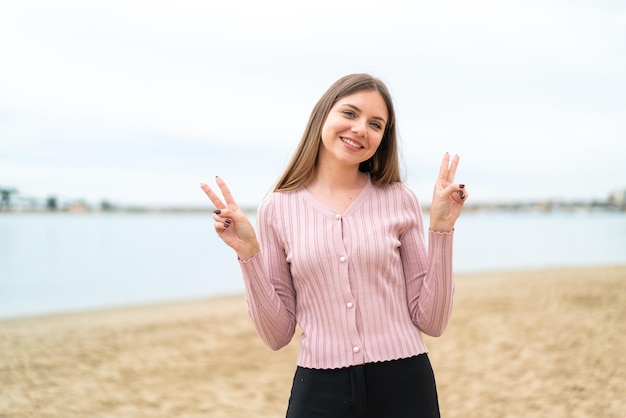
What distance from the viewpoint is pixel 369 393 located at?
1850 millimetres

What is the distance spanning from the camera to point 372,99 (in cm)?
200

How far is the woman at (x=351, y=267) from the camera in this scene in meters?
1.87

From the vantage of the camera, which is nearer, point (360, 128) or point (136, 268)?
point (360, 128)

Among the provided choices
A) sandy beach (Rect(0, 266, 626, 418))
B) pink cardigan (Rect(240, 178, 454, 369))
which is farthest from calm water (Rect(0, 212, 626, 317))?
pink cardigan (Rect(240, 178, 454, 369))

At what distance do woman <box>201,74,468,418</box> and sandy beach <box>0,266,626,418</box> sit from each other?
374 centimetres

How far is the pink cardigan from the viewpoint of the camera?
6.23ft

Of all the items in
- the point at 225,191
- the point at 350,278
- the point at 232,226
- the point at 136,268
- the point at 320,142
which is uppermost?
the point at 320,142

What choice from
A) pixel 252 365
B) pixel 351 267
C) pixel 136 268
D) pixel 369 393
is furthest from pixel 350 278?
pixel 136 268

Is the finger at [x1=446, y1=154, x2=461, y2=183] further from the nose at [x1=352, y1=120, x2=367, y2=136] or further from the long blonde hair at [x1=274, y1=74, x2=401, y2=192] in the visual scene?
the nose at [x1=352, y1=120, x2=367, y2=136]

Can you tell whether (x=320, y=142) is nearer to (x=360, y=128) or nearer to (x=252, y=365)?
(x=360, y=128)

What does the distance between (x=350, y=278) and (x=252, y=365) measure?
18.5 feet

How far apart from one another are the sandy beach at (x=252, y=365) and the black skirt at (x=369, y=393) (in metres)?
3.71

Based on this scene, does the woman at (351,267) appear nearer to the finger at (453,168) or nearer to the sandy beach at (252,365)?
the finger at (453,168)

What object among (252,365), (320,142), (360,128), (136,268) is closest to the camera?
(360,128)
